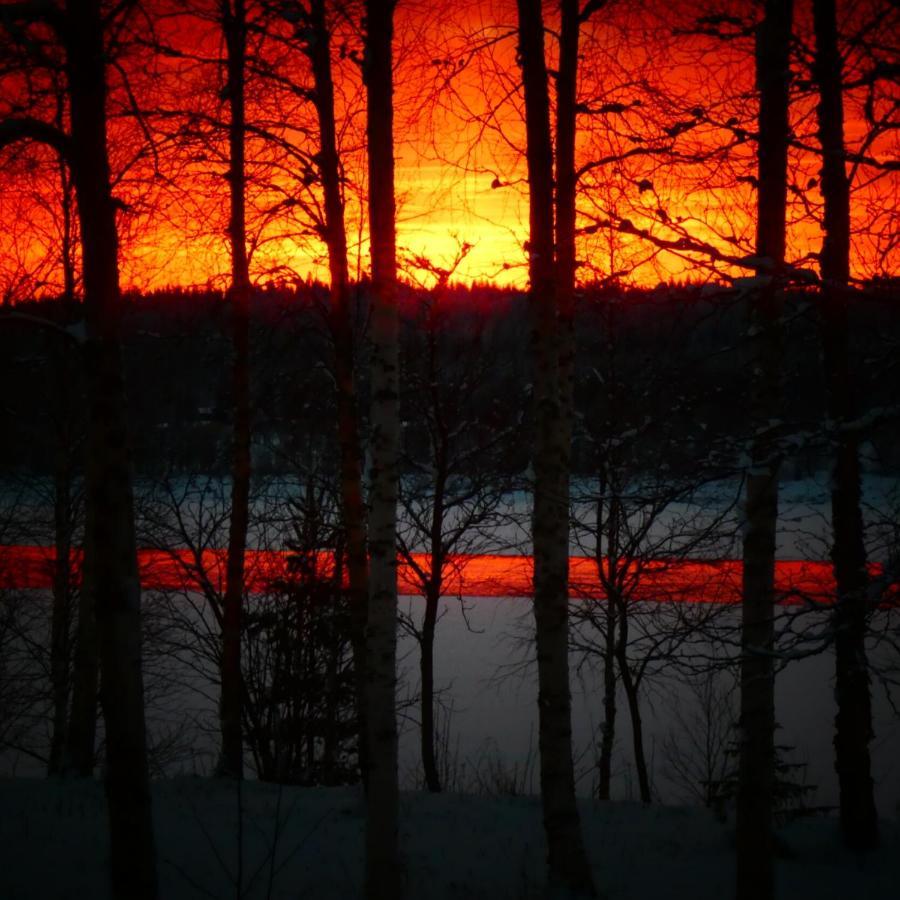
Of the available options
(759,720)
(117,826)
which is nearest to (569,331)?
(759,720)

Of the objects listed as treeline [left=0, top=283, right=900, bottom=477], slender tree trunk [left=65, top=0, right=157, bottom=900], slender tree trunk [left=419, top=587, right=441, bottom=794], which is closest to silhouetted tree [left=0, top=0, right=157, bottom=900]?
slender tree trunk [left=65, top=0, right=157, bottom=900]

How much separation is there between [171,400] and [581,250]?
57.6ft

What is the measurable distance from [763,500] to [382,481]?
279 cm

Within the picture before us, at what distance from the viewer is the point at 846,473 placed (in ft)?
24.7

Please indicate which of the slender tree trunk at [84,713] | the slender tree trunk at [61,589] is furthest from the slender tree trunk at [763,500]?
the slender tree trunk at [61,589]

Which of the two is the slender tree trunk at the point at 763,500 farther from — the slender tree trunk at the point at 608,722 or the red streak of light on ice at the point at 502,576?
the slender tree trunk at the point at 608,722

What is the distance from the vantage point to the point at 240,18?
9.39 meters

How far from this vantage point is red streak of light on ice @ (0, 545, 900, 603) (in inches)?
388

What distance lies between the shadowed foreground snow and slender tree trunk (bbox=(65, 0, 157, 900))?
1.36 meters

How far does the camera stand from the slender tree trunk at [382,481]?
6.73 metres

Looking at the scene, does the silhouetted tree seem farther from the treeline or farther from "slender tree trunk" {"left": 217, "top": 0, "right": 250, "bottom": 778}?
"slender tree trunk" {"left": 217, "top": 0, "right": 250, "bottom": 778}

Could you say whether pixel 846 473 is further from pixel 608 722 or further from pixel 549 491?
pixel 608 722

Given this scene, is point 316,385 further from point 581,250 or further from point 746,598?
point 746,598

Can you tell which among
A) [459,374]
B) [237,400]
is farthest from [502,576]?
[237,400]
